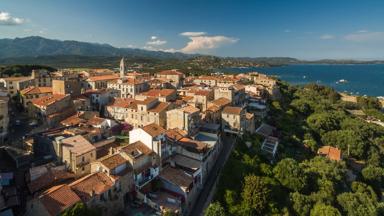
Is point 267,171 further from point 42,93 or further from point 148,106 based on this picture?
point 42,93

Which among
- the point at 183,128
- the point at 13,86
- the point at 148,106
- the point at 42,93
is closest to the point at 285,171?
the point at 183,128

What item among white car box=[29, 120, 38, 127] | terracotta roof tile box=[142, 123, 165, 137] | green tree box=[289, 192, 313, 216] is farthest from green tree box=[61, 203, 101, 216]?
white car box=[29, 120, 38, 127]

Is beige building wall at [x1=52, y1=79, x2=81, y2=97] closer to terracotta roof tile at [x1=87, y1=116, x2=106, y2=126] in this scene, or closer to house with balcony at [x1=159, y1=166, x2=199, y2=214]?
terracotta roof tile at [x1=87, y1=116, x2=106, y2=126]

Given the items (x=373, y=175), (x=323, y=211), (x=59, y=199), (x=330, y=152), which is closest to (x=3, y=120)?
(x=59, y=199)

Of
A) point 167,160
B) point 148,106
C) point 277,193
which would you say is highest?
point 148,106

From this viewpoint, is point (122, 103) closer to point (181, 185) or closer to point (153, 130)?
point (153, 130)

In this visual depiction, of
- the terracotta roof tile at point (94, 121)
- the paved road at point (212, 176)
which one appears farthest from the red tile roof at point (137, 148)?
the terracotta roof tile at point (94, 121)

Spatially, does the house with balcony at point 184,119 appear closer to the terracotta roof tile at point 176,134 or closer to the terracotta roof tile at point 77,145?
the terracotta roof tile at point 176,134
